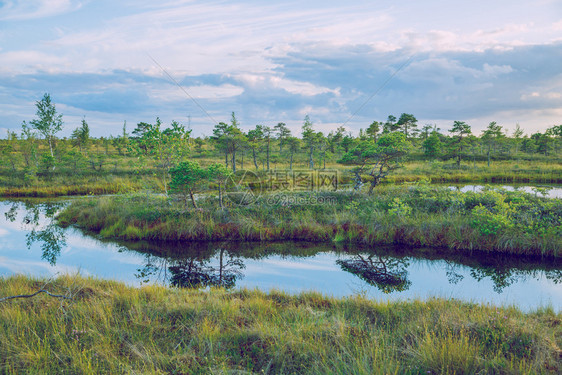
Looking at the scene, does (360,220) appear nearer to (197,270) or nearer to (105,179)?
(197,270)

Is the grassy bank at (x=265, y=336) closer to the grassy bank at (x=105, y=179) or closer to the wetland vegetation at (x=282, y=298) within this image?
the wetland vegetation at (x=282, y=298)

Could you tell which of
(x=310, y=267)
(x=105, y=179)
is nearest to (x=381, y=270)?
(x=310, y=267)

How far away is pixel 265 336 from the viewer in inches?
161

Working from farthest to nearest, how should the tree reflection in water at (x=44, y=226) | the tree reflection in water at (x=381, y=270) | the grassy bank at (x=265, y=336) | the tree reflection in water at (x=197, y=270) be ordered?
the tree reflection in water at (x=44, y=226) < the tree reflection in water at (x=197, y=270) < the tree reflection in water at (x=381, y=270) < the grassy bank at (x=265, y=336)

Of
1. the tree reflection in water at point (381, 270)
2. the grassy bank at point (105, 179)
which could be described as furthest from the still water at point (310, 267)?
the grassy bank at point (105, 179)

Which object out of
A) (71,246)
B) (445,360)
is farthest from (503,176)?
(71,246)

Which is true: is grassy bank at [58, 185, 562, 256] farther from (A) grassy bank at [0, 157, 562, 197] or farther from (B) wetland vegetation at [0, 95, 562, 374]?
(A) grassy bank at [0, 157, 562, 197]

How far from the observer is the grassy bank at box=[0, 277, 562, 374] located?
3.43 metres

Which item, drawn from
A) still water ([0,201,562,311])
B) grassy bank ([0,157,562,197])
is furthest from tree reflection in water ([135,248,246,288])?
grassy bank ([0,157,562,197])

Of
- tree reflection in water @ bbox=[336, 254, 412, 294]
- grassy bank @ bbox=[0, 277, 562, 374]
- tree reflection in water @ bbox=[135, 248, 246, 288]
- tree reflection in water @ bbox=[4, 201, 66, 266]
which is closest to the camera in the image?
grassy bank @ bbox=[0, 277, 562, 374]

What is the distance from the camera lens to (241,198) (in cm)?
1364

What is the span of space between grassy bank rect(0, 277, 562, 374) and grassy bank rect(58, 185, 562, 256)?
4.89 meters

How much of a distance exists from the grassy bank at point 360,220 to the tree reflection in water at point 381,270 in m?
1.43

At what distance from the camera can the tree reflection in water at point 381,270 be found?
7.25 meters
